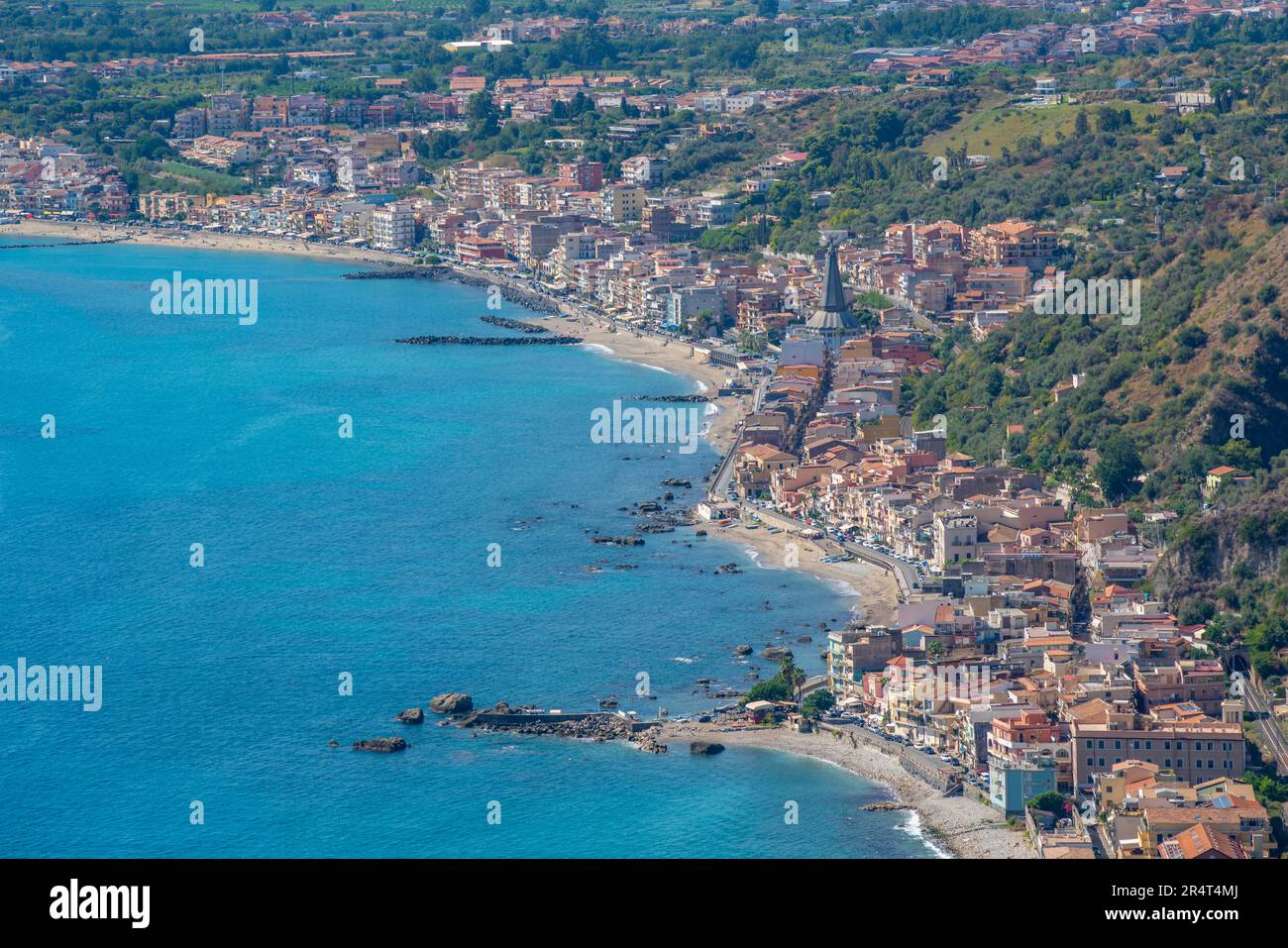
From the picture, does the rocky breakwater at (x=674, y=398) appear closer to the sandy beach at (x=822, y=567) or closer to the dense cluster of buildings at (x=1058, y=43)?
the sandy beach at (x=822, y=567)

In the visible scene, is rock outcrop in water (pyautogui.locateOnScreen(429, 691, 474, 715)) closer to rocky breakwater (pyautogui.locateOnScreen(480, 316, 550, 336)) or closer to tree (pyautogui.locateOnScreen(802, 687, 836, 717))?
tree (pyautogui.locateOnScreen(802, 687, 836, 717))

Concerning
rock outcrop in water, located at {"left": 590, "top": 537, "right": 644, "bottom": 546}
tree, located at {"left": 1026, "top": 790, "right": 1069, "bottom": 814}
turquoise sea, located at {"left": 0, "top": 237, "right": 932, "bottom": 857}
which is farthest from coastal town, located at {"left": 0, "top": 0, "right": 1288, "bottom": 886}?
rock outcrop in water, located at {"left": 590, "top": 537, "right": 644, "bottom": 546}

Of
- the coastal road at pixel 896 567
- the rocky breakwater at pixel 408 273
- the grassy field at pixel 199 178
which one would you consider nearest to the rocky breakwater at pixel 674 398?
the coastal road at pixel 896 567

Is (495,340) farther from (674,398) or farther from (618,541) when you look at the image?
(618,541)

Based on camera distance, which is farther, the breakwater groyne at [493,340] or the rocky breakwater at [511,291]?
the rocky breakwater at [511,291]

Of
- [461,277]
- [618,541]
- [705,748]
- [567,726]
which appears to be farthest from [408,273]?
[705,748]

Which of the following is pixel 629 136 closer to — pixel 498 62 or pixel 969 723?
pixel 498 62
